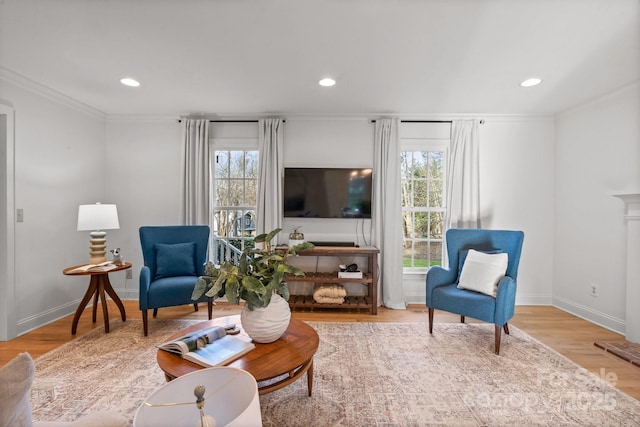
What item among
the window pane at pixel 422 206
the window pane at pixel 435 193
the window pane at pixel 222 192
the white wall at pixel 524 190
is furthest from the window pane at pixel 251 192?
the white wall at pixel 524 190

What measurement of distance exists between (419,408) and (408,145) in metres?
3.01

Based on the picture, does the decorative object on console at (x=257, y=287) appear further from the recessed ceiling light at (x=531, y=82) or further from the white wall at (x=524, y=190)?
the white wall at (x=524, y=190)

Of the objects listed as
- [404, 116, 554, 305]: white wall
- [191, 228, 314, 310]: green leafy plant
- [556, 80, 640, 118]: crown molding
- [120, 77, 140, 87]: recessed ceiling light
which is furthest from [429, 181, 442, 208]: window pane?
[120, 77, 140, 87]: recessed ceiling light

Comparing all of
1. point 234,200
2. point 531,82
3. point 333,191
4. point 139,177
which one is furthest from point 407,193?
point 139,177

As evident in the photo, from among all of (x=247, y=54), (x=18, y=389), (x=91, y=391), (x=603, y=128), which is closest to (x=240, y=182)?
(x=247, y=54)

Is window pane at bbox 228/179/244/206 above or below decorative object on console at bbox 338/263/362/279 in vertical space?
above

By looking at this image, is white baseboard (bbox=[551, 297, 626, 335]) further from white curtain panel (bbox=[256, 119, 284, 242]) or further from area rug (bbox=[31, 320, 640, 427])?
white curtain panel (bbox=[256, 119, 284, 242])

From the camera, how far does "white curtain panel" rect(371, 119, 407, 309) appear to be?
3713 millimetres

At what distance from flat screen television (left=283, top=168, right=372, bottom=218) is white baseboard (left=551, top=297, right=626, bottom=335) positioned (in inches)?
102

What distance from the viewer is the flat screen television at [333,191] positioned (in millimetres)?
3773

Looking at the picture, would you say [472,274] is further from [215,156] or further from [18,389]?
[215,156]

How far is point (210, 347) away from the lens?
1.65m

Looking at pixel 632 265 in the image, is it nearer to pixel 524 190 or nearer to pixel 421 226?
pixel 524 190

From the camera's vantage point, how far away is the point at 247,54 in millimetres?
2348
